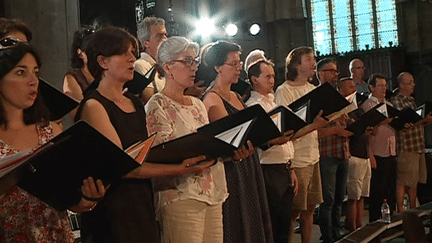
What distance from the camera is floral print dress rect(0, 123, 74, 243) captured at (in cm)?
192

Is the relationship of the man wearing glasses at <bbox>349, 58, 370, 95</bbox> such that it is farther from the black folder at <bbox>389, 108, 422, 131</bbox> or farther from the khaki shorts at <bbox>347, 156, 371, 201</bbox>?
the khaki shorts at <bbox>347, 156, 371, 201</bbox>

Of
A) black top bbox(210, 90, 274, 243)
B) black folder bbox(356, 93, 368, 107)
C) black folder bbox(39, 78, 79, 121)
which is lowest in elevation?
black top bbox(210, 90, 274, 243)

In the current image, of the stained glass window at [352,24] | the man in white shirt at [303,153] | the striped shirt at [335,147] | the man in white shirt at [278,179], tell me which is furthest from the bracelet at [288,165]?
the stained glass window at [352,24]

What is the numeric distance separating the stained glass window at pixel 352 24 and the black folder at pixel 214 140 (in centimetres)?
1180

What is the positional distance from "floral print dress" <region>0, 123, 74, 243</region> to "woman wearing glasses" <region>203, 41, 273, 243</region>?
121 cm

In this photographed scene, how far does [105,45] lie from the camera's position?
2.29 metres

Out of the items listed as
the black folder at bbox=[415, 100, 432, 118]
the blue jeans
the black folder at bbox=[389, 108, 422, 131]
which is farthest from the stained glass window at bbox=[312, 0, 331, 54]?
the blue jeans

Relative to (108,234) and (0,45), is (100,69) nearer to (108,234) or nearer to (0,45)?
(0,45)

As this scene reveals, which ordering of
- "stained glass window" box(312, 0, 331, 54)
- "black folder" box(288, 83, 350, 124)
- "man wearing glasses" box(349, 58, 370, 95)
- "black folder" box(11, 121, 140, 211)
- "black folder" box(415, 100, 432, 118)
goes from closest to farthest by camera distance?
1. "black folder" box(11, 121, 140, 211)
2. "black folder" box(288, 83, 350, 124)
3. "black folder" box(415, 100, 432, 118)
4. "man wearing glasses" box(349, 58, 370, 95)
5. "stained glass window" box(312, 0, 331, 54)

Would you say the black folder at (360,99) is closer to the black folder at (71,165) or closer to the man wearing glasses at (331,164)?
the man wearing glasses at (331,164)

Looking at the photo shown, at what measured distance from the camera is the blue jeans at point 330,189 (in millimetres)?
4715

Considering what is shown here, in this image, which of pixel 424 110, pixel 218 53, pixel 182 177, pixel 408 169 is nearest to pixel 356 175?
pixel 408 169

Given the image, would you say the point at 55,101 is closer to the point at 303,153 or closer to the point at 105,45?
the point at 105,45

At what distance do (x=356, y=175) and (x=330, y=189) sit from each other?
66 centimetres
